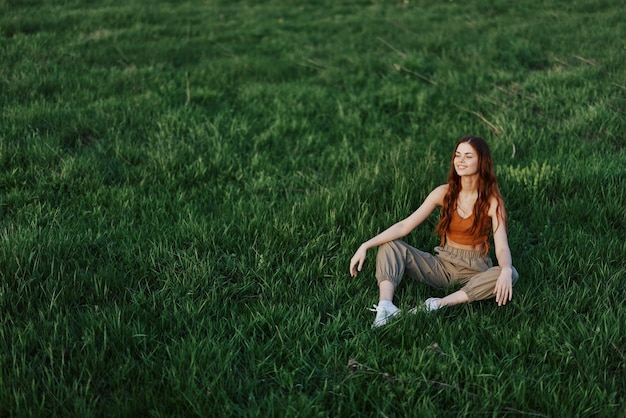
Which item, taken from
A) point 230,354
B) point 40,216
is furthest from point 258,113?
point 230,354

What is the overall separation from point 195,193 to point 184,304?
4.62ft

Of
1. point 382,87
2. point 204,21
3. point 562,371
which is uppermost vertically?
point 204,21

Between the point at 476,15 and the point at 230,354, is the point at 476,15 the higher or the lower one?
the higher one

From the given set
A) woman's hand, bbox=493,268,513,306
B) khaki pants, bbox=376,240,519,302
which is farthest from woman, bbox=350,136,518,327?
woman's hand, bbox=493,268,513,306

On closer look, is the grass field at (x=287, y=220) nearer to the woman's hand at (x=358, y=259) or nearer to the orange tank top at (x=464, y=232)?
the woman's hand at (x=358, y=259)

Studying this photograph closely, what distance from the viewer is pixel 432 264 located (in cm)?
317

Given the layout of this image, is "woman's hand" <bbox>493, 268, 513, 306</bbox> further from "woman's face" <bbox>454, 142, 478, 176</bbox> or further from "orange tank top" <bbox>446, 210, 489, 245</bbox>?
"woman's face" <bbox>454, 142, 478, 176</bbox>

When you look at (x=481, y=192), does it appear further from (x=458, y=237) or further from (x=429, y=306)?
(x=429, y=306)

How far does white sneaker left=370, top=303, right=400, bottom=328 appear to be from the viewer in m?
2.76

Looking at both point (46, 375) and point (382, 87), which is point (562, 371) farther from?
point (382, 87)

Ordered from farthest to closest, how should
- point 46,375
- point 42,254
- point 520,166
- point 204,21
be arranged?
point 204,21 → point 520,166 → point 42,254 → point 46,375

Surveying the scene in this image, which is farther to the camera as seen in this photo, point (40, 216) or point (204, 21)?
point (204, 21)

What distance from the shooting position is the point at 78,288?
2.92 meters

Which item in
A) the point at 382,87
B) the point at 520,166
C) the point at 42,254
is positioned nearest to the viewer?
the point at 42,254
